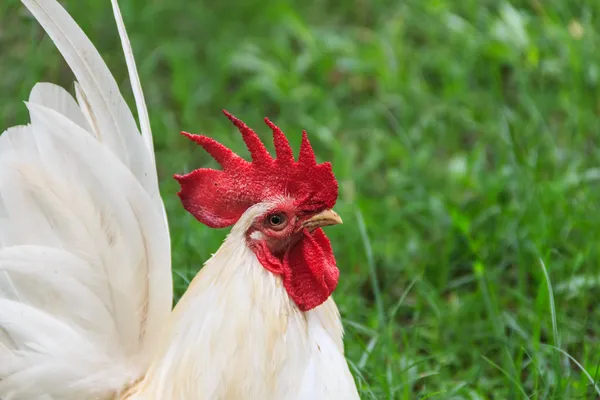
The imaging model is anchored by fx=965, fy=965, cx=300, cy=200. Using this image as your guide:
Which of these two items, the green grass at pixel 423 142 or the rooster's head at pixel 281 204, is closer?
the rooster's head at pixel 281 204

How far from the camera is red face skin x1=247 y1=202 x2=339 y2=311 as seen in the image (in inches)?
105

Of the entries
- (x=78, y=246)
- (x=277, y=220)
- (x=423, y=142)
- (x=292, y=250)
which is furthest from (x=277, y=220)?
(x=423, y=142)

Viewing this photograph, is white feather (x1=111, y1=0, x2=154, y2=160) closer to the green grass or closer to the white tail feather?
the white tail feather

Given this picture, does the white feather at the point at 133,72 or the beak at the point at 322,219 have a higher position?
the white feather at the point at 133,72

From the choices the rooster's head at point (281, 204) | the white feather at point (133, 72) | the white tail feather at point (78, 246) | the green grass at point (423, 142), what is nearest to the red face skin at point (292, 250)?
the rooster's head at point (281, 204)

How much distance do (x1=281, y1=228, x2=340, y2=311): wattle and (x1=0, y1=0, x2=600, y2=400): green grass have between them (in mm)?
678

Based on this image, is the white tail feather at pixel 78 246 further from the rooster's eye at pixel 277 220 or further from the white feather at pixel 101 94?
the rooster's eye at pixel 277 220

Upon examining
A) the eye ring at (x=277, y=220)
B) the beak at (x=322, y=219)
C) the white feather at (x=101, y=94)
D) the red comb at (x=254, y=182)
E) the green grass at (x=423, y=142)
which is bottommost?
the green grass at (x=423, y=142)

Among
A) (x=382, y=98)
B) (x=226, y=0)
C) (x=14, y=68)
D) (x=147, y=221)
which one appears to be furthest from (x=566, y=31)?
(x=147, y=221)

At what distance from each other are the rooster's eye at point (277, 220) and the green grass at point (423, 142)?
0.84 meters

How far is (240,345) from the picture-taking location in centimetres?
261

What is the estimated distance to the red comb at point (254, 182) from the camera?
266cm

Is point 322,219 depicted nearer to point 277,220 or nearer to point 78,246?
point 277,220

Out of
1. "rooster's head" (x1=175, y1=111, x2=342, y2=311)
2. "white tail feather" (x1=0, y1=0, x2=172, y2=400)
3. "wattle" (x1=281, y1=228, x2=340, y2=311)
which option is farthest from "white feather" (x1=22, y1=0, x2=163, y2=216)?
"wattle" (x1=281, y1=228, x2=340, y2=311)
